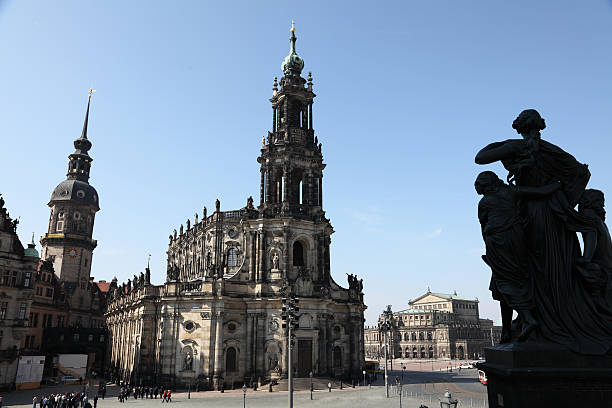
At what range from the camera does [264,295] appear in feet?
165

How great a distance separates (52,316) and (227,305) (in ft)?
128

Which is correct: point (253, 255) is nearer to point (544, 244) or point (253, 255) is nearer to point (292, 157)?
point (292, 157)

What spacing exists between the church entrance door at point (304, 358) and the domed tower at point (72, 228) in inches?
2033

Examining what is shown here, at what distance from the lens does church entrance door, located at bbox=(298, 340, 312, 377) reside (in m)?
48.2

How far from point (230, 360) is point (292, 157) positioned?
2430 centimetres

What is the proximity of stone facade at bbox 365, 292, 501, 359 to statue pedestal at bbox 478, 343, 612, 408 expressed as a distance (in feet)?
390

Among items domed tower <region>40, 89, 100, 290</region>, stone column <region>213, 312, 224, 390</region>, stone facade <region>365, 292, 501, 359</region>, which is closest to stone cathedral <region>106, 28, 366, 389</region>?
stone column <region>213, 312, 224, 390</region>

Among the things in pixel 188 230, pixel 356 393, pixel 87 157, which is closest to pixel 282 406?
pixel 356 393

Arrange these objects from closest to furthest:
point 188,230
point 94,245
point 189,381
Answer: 1. point 189,381
2. point 188,230
3. point 94,245

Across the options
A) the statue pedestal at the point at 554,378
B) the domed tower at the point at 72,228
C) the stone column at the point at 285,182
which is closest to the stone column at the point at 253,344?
the stone column at the point at 285,182

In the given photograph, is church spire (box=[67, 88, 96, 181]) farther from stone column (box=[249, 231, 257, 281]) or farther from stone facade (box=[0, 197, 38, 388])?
stone column (box=[249, 231, 257, 281])

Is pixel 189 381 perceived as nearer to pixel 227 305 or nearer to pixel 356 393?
pixel 227 305

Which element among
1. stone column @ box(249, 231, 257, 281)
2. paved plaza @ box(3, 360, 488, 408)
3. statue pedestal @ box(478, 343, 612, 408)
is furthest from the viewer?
stone column @ box(249, 231, 257, 281)

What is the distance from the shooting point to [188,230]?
69688 millimetres
